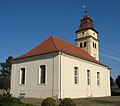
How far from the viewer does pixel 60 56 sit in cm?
2239

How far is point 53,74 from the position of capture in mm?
22406

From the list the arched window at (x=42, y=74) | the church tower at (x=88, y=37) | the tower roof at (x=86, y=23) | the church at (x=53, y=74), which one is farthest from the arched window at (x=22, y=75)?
the tower roof at (x=86, y=23)

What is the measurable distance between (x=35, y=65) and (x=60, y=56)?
4.04 m

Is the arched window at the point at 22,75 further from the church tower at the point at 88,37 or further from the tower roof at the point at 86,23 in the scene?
the tower roof at the point at 86,23

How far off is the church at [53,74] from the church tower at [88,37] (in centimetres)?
709

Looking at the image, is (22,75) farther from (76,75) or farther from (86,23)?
(86,23)

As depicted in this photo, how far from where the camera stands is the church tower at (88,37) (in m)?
37.1

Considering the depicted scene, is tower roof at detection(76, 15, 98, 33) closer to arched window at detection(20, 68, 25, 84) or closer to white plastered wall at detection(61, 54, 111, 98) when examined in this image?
white plastered wall at detection(61, 54, 111, 98)

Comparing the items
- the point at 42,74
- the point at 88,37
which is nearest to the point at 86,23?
the point at 88,37

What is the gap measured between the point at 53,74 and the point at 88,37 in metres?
17.1

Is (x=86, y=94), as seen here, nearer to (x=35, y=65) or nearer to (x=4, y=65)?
A: (x=35, y=65)

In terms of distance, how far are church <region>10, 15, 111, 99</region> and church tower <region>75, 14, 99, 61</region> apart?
7086mm

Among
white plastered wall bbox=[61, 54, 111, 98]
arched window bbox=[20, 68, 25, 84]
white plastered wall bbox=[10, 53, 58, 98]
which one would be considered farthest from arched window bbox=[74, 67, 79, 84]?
arched window bbox=[20, 68, 25, 84]

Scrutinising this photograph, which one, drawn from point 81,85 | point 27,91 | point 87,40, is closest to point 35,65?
point 27,91
